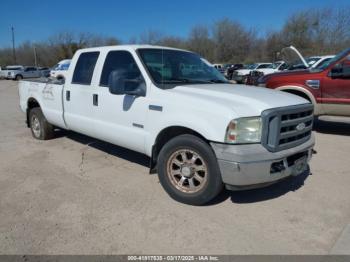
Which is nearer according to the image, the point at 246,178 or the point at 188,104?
the point at 246,178

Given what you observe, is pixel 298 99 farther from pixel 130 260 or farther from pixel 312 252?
pixel 130 260

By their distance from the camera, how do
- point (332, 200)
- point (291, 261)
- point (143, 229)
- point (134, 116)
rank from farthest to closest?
point (134, 116) → point (332, 200) → point (143, 229) → point (291, 261)

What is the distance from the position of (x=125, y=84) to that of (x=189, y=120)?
111 cm

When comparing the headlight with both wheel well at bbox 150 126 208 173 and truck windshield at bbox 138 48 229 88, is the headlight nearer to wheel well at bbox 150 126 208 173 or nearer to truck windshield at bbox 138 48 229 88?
wheel well at bbox 150 126 208 173

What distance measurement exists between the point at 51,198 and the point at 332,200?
351 cm

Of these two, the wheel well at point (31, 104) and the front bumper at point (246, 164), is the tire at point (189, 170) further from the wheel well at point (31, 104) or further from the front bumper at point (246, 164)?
the wheel well at point (31, 104)

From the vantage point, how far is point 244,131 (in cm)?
325

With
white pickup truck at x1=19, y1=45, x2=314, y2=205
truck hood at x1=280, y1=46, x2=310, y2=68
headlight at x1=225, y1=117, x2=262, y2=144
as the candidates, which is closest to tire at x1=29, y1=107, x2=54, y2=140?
white pickup truck at x1=19, y1=45, x2=314, y2=205

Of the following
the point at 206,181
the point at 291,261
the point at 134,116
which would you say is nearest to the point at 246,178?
the point at 206,181

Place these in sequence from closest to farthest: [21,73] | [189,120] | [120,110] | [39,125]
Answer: [189,120], [120,110], [39,125], [21,73]

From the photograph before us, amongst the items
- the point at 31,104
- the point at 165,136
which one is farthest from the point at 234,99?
the point at 31,104

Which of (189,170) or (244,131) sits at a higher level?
(244,131)

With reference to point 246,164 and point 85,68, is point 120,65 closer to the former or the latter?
point 85,68

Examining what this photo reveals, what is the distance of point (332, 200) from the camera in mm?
3889
